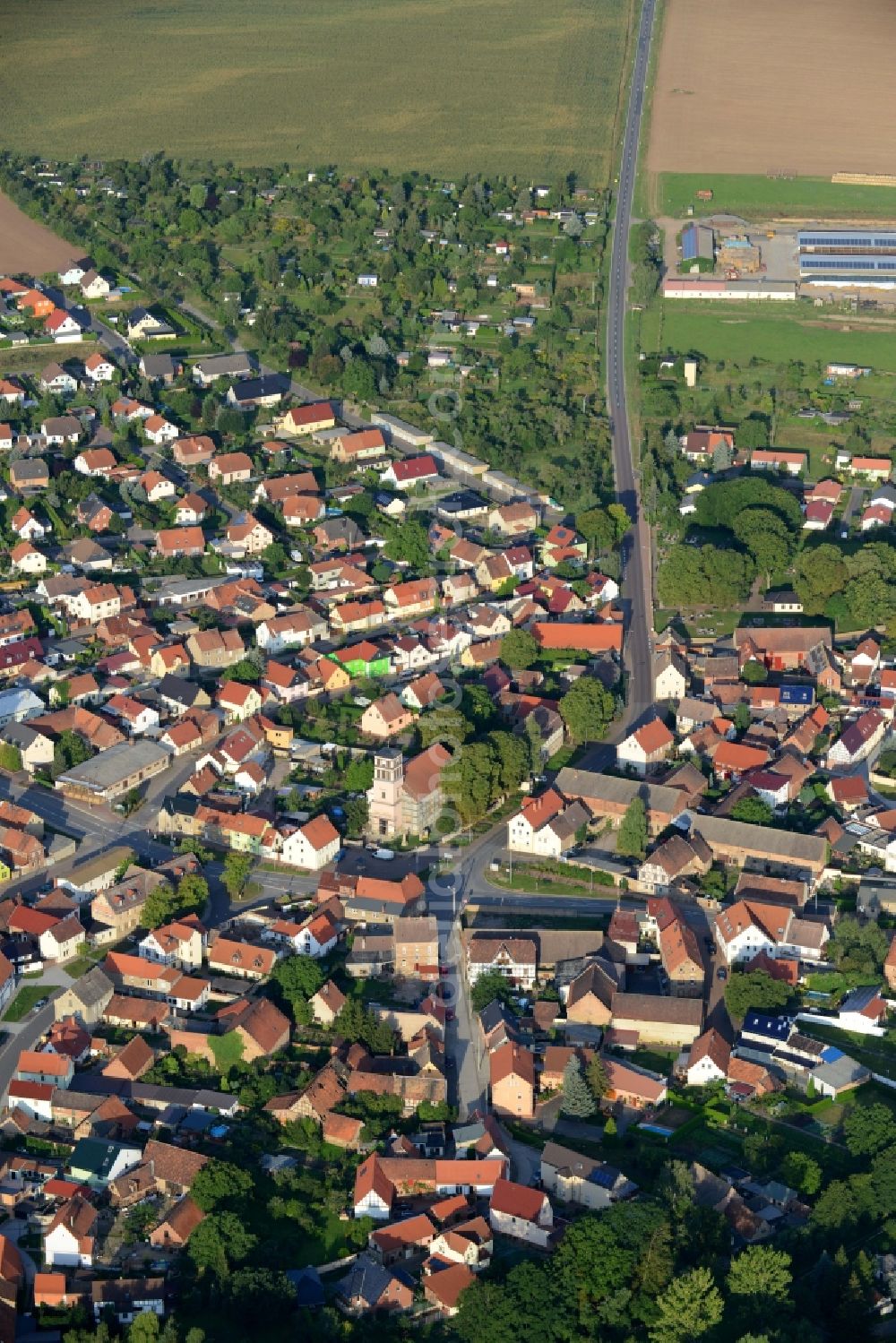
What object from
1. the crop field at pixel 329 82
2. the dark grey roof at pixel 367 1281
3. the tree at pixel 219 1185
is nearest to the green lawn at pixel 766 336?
the crop field at pixel 329 82

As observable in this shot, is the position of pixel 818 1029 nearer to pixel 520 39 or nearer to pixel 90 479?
pixel 90 479

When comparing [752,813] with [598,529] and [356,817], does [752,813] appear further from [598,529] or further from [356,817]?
[598,529]

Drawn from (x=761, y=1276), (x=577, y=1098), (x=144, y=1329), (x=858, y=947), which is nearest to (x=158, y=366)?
(x=858, y=947)

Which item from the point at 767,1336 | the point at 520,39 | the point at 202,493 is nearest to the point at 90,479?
the point at 202,493

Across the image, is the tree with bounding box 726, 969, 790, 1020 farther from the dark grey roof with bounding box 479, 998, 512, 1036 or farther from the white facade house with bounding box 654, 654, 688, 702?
the white facade house with bounding box 654, 654, 688, 702

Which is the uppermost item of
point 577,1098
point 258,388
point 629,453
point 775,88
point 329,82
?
point 329,82

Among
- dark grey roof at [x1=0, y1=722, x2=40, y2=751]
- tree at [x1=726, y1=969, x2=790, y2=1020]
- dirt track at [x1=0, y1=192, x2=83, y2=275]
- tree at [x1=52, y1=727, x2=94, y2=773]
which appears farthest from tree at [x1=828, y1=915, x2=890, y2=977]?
dirt track at [x1=0, y1=192, x2=83, y2=275]

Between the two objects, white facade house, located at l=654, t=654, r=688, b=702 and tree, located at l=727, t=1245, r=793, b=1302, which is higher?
tree, located at l=727, t=1245, r=793, b=1302
